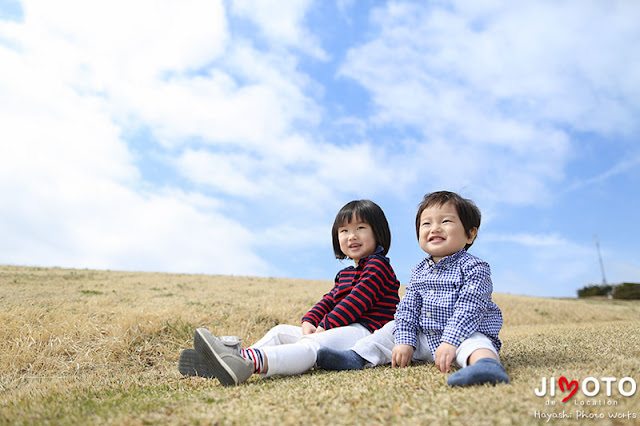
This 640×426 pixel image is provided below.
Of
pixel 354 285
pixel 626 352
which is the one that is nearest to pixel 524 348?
pixel 626 352

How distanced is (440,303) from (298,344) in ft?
4.05

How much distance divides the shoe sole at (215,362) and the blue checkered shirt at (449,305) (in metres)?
1.43

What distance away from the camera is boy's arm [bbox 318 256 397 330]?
14.5 ft

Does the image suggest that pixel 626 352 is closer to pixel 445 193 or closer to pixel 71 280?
pixel 445 193

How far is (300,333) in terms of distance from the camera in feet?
14.9

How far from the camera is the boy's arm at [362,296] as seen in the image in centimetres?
442

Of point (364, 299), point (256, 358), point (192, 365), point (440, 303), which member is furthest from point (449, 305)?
point (192, 365)

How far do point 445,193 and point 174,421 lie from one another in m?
2.77

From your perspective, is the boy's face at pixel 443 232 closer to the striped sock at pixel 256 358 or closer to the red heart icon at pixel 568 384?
the red heart icon at pixel 568 384

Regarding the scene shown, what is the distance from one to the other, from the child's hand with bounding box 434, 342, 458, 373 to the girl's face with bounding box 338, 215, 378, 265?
57.8 inches

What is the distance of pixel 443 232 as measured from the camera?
157 inches

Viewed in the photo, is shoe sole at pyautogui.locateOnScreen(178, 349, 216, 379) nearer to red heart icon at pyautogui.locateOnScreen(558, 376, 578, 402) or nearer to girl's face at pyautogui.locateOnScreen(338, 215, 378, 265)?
girl's face at pyautogui.locateOnScreen(338, 215, 378, 265)

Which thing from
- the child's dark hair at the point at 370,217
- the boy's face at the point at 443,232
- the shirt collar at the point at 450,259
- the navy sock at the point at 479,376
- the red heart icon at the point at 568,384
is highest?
the child's dark hair at the point at 370,217

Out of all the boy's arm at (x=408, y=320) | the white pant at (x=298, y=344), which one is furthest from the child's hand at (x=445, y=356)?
the white pant at (x=298, y=344)
